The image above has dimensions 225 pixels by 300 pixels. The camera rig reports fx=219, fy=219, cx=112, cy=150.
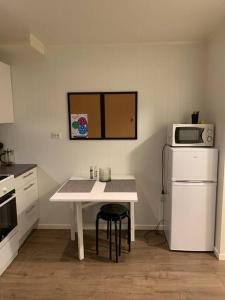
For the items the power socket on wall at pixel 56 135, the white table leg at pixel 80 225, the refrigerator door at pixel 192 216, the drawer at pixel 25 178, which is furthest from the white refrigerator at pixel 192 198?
the drawer at pixel 25 178

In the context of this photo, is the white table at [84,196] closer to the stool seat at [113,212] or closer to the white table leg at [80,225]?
the white table leg at [80,225]

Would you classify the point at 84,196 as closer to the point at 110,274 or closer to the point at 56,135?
the point at 110,274

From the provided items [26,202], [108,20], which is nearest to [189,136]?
[108,20]

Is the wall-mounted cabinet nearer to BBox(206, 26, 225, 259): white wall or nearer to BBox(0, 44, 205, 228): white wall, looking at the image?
BBox(0, 44, 205, 228): white wall

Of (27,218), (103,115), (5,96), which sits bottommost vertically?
(27,218)

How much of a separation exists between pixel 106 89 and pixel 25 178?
5.26 ft

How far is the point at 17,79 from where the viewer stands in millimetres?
3057

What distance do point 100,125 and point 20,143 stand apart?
47.0 inches

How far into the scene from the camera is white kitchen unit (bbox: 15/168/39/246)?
8.71ft

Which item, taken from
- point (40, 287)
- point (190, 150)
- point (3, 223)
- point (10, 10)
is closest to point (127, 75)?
point (190, 150)

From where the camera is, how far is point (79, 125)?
306 cm

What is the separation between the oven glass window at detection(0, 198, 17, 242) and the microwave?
200 cm

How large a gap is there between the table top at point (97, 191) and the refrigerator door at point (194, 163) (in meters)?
0.58

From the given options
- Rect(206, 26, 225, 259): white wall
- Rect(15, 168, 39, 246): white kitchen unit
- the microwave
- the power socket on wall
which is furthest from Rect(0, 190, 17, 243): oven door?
Rect(206, 26, 225, 259): white wall
